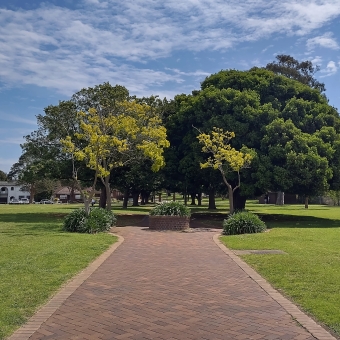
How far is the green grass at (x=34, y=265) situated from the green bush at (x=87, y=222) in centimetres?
98

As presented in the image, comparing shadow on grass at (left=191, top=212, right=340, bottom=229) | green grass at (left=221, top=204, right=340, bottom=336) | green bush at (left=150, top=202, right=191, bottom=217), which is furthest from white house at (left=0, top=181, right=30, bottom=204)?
green grass at (left=221, top=204, right=340, bottom=336)

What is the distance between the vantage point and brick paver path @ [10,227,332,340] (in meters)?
5.39

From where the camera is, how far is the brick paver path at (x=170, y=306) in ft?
17.7

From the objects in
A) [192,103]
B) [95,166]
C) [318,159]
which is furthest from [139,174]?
[318,159]

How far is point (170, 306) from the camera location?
6.54 meters

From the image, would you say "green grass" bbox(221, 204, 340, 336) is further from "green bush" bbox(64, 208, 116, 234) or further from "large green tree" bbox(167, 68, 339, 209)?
"large green tree" bbox(167, 68, 339, 209)

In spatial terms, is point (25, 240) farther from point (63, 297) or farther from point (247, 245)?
point (63, 297)

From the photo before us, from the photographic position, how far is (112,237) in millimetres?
15508

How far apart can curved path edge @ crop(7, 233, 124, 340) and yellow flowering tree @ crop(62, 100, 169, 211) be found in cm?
884

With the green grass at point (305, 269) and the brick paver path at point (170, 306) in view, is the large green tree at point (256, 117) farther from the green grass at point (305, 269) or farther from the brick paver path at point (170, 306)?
the brick paver path at point (170, 306)

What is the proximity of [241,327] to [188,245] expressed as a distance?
8.21 m

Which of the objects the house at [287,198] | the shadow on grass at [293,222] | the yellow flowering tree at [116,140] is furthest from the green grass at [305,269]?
the house at [287,198]

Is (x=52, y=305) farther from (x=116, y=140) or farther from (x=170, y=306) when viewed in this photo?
(x=116, y=140)

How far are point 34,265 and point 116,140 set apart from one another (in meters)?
9.40
